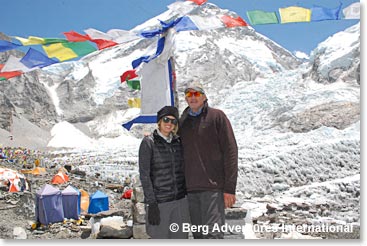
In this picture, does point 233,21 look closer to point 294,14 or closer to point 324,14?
point 294,14

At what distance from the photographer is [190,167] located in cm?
293

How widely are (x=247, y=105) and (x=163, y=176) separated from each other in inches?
1383

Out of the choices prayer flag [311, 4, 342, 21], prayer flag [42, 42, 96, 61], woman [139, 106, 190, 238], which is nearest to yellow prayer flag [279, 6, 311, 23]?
prayer flag [311, 4, 342, 21]

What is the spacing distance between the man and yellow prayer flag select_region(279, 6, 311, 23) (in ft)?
4.53

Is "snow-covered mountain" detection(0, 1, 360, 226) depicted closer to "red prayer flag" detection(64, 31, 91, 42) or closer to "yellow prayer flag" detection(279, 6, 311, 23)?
"red prayer flag" detection(64, 31, 91, 42)

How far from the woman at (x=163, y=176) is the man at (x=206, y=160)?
0.23ft

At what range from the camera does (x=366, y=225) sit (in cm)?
384

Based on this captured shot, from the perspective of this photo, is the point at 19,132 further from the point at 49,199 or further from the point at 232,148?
the point at 232,148

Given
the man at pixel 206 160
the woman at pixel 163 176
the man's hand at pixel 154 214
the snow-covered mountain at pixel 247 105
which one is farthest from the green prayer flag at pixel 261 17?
the man's hand at pixel 154 214

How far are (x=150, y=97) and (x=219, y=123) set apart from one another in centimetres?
132

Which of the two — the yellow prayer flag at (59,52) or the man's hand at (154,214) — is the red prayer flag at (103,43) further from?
the man's hand at (154,214)

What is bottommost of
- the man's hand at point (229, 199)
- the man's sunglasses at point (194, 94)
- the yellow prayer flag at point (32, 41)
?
the man's hand at point (229, 199)

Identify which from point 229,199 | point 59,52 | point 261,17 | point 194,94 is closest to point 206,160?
point 229,199

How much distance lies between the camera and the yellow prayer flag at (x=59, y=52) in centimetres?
389
